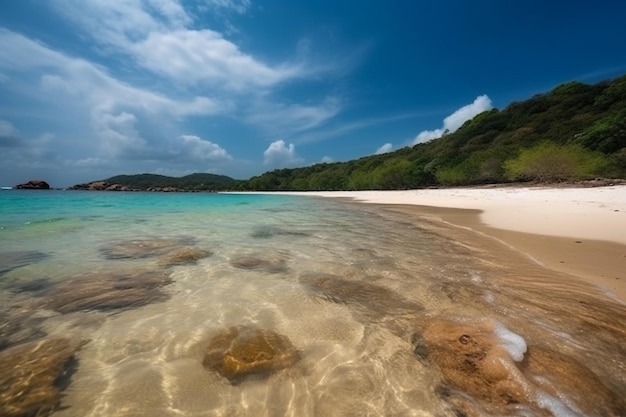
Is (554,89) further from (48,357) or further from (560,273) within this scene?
(48,357)

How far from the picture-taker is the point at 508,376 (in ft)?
7.88

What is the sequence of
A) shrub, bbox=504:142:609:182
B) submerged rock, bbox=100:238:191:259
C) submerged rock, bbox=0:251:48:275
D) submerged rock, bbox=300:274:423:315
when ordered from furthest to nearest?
shrub, bbox=504:142:609:182 → submerged rock, bbox=100:238:191:259 → submerged rock, bbox=0:251:48:275 → submerged rock, bbox=300:274:423:315

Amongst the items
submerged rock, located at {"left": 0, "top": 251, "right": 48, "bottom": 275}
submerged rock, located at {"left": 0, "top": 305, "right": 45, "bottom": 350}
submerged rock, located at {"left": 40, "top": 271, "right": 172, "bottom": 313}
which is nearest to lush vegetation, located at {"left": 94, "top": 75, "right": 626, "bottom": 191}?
submerged rock, located at {"left": 40, "top": 271, "right": 172, "bottom": 313}

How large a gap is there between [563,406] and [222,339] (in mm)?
3079

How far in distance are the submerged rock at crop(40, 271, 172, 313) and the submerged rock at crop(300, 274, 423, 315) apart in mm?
2414

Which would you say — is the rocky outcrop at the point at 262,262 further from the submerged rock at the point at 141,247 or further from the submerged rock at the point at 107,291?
the submerged rock at the point at 141,247

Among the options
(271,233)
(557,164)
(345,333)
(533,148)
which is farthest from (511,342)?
(533,148)

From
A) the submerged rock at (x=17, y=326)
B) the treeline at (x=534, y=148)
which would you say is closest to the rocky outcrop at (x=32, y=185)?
the treeline at (x=534, y=148)

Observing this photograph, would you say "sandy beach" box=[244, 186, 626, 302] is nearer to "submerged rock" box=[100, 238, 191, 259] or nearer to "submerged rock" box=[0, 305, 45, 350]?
"submerged rock" box=[0, 305, 45, 350]

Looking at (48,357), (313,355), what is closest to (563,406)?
(313,355)

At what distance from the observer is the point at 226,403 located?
87.7 inches

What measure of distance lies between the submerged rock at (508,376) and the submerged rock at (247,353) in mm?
1362

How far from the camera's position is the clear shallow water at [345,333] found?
7.32ft

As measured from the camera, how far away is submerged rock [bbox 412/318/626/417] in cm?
209
